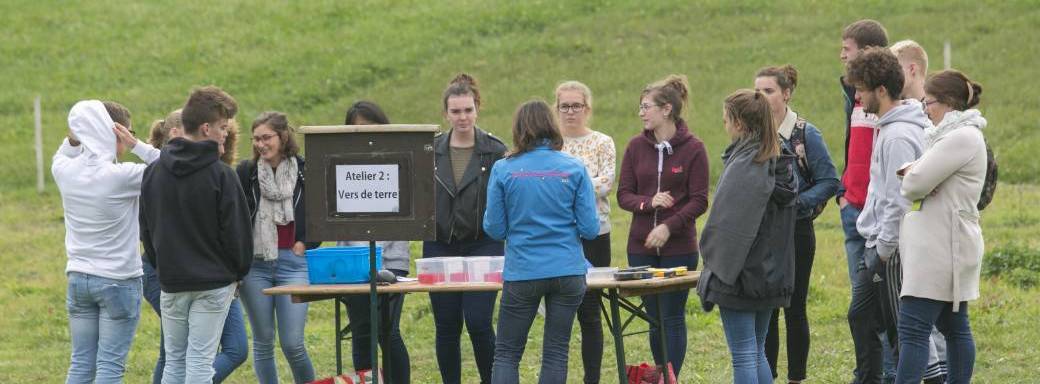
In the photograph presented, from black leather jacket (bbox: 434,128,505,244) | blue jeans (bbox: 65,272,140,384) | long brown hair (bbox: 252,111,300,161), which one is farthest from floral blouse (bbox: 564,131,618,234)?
blue jeans (bbox: 65,272,140,384)

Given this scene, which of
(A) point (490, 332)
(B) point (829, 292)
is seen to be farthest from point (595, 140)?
(B) point (829, 292)

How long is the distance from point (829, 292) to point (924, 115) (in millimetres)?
4324

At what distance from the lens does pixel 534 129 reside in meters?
6.55

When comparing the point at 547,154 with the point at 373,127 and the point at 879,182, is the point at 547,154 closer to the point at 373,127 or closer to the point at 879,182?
the point at 373,127

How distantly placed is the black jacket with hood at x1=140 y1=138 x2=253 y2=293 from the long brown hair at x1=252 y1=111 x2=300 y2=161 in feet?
2.89

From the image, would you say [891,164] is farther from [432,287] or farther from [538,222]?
[432,287]

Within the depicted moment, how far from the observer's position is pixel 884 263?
667 cm

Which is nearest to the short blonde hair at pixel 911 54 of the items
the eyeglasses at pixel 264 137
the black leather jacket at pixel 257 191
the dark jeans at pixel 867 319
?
the dark jeans at pixel 867 319

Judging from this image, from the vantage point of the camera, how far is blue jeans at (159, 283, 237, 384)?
21.3 ft

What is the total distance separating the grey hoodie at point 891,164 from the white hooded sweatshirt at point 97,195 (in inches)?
137

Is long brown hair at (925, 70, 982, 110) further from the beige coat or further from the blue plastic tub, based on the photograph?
the blue plastic tub

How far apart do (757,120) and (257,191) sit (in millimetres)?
2627

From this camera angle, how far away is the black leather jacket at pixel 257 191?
7305 millimetres

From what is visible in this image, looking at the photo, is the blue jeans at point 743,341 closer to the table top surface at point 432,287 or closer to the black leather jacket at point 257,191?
the table top surface at point 432,287
